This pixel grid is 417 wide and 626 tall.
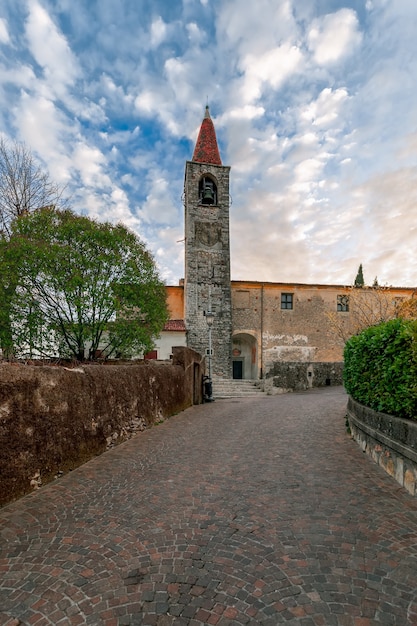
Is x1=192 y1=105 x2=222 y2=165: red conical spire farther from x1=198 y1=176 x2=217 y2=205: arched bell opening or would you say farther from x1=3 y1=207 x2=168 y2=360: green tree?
x1=3 y1=207 x2=168 y2=360: green tree

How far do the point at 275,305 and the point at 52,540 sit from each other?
2218cm

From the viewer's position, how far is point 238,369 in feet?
82.8

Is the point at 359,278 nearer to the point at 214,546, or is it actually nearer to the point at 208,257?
the point at 208,257

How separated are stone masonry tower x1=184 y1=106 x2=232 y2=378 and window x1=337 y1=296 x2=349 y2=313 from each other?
918 cm

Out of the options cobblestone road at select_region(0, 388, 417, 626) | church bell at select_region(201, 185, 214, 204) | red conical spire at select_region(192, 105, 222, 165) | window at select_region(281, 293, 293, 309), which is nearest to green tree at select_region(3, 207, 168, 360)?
cobblestone road at select_region(0, 388, 417, 626)

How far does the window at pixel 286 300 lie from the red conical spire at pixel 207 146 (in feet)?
36.8

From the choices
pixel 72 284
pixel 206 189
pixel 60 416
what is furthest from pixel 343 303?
pixel 60 416

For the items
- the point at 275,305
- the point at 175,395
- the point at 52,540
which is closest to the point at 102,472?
the point at 52,540

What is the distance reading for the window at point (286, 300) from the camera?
2417 centimetres

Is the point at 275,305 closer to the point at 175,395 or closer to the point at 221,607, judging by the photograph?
the point at 175,395

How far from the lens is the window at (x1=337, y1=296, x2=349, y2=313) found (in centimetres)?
2458

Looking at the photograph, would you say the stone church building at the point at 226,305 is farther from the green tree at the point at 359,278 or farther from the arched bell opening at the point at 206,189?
the green tree at the point at 359,278

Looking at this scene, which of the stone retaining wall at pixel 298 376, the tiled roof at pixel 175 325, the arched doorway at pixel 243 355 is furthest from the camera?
the arched doorway at pixel 243 355

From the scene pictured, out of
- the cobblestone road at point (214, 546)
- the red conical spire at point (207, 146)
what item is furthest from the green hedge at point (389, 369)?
the red conical spire at point (207, 146)
